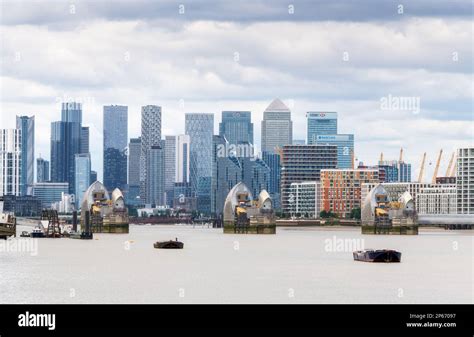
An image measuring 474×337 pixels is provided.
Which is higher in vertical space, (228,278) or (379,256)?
(379,256)

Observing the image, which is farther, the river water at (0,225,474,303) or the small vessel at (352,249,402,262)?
the small vessel at (352,249,402,262)

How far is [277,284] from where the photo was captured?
117125 millimetres

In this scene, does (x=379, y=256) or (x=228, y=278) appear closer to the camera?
(x=228, y=278)

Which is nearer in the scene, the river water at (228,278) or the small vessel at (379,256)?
the river water at (228,278)

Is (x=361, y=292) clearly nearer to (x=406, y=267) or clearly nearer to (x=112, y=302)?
(x=112, y=302)

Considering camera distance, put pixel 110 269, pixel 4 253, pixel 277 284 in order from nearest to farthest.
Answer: pixel 277 284, pixel 110 269, pixel 4 253

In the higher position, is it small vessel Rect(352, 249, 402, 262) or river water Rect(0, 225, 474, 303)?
small vessel Rect(352, 249, 402, 262)

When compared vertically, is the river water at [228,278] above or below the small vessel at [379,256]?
below
